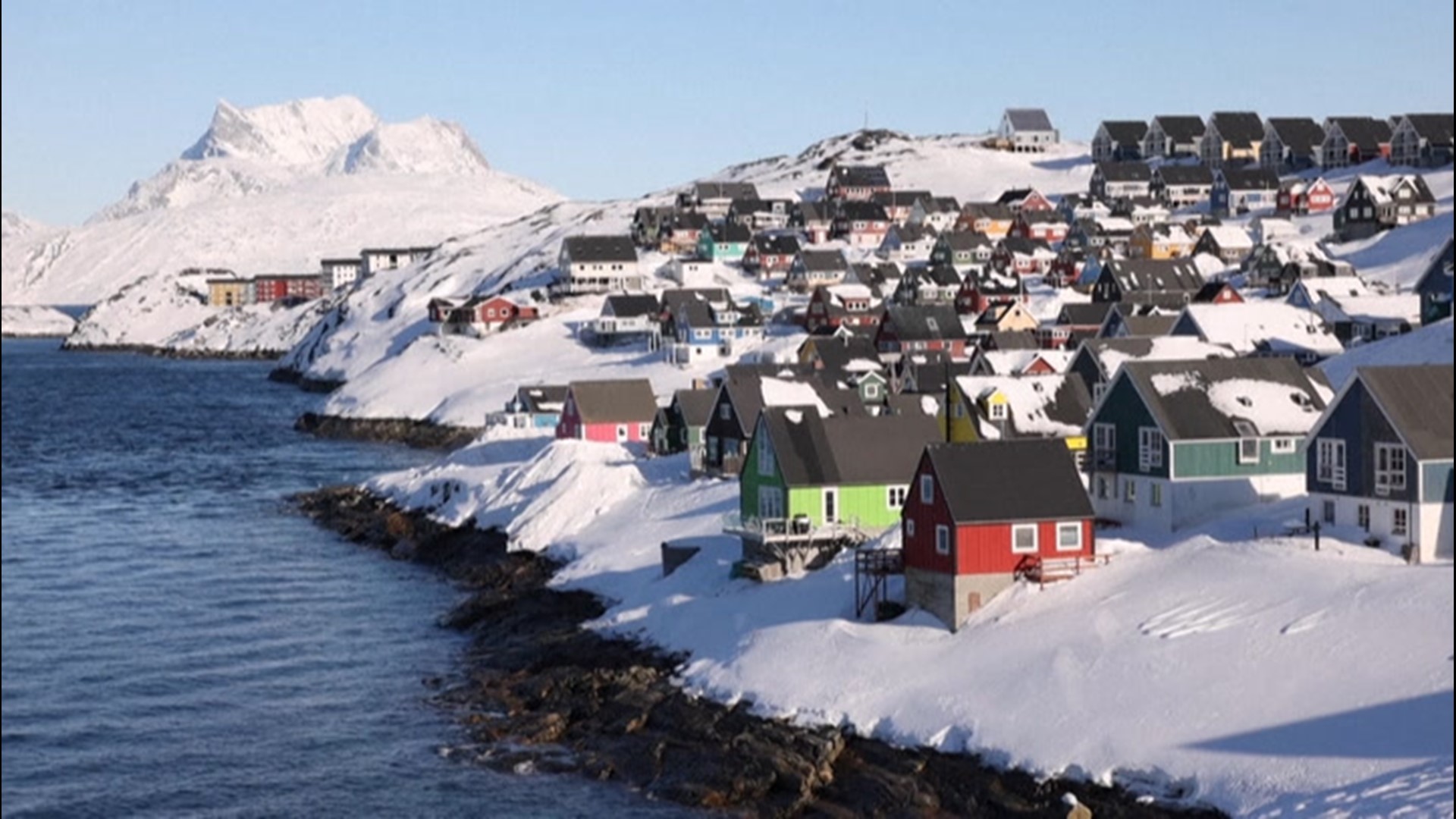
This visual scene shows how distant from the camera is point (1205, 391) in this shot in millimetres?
49438

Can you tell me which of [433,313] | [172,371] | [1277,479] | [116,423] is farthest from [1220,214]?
[1277,479]

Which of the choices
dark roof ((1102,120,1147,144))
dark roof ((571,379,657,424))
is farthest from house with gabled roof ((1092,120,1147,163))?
dark roof ((571,379,657,424))

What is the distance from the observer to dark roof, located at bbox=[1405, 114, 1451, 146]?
156250 mm

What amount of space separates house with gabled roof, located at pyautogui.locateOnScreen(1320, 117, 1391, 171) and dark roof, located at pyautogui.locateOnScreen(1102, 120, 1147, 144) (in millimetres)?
28637

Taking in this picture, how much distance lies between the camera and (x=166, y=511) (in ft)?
247

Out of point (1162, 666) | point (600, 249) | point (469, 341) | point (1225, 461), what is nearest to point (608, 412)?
point (1225, 461)

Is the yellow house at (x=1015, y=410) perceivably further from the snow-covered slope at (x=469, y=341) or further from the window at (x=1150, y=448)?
the snow-covered slope at (x=469, y=341)

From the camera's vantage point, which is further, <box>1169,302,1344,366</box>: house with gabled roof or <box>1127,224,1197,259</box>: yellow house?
<box>1127,224,1197,259</box>: yellow house

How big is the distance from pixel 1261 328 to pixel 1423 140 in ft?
275

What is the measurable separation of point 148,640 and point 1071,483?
23475mm

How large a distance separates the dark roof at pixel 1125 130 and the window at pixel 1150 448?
150732 mm

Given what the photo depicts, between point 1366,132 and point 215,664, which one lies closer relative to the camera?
point 215,664

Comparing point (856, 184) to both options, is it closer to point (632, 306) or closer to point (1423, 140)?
point (1423, 140)

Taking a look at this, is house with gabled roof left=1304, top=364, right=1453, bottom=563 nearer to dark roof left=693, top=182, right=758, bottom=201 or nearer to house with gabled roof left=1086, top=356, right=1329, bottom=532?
house with gabled roof left=1086, top=356, right=1329, bottom=532
